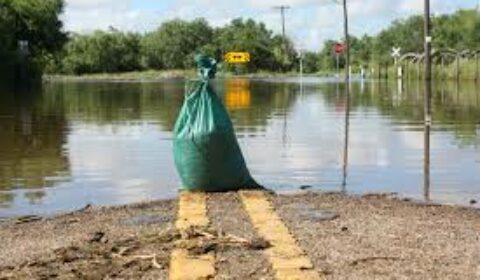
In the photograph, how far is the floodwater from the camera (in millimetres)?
13102

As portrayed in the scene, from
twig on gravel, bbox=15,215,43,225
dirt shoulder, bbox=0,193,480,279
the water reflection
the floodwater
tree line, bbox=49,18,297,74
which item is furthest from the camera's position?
tree line, bbox=49,18,297,74

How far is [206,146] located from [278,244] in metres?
3.82

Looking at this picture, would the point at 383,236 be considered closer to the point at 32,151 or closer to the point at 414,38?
the point at 32,151

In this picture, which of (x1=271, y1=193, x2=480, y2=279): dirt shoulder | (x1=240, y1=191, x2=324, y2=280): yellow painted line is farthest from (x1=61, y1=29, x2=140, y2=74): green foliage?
(x1=271, y1=193, x2=480, y2=279): dirt shoulder

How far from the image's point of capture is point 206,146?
11617mm

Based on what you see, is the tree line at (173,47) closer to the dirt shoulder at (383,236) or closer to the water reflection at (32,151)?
the water reflection at (32,151)

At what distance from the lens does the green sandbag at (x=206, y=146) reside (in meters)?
11.6

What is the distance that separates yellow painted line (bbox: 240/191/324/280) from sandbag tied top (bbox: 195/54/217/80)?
1.86 m

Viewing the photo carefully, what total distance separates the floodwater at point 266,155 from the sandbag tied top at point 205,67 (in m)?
1.74

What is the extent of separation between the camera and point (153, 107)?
35.4 metres

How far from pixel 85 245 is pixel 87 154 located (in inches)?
401

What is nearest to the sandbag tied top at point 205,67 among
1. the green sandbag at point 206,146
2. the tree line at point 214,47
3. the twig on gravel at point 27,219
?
the green sandbag at point 206,146

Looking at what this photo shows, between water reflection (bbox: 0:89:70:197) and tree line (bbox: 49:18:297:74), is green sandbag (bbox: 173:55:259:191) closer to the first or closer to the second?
water reflection (bbox: 0:89:70:197)

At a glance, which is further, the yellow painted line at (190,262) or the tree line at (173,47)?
the tree line at (173,47)
